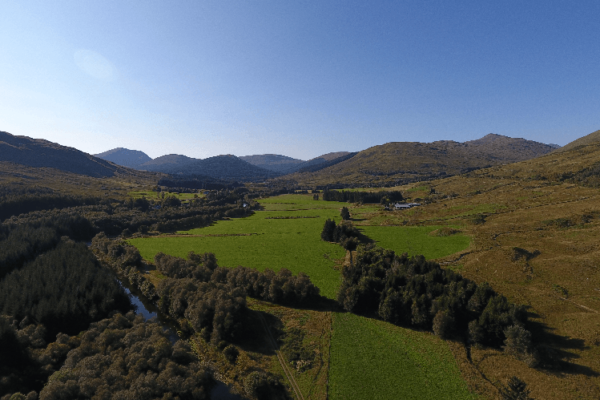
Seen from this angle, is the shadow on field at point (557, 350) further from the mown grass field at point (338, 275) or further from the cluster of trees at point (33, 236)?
the cluster of trees at point (33, 236)

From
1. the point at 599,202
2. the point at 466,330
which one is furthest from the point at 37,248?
the point at 599,202

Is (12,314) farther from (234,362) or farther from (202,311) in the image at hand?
(234,362)

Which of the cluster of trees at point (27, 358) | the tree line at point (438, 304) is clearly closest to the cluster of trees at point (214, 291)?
the tree line at point (438, 304)

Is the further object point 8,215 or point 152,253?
point 8,215

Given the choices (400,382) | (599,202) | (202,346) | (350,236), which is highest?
(599,202)

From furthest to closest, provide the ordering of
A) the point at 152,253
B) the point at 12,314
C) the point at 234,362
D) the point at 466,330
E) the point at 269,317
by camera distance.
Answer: the point at 152,253 → the point at 269,317 → the point at 12,314 → the point at 466,330 → the point at 234,362

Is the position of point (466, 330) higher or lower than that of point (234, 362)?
higher

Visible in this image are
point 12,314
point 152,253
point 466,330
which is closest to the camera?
point 466,330

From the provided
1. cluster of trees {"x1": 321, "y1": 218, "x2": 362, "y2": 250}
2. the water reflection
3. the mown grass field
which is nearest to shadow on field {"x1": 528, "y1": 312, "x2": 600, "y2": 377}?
the mown grass field
